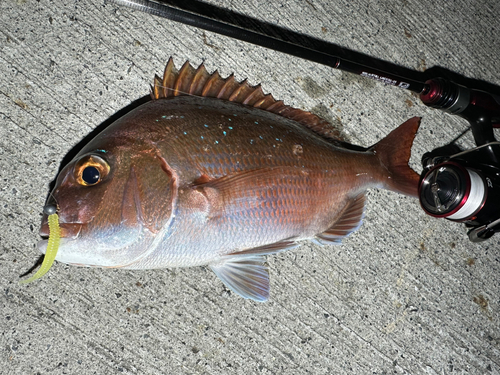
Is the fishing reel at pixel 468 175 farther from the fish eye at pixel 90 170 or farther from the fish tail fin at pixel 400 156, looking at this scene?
the fish eye at pixel 90 170

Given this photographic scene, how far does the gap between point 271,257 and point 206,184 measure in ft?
2.58

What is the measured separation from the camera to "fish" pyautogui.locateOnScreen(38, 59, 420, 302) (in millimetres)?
1317

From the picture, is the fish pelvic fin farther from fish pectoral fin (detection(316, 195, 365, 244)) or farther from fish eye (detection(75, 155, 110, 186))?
fish eye (detection(75, 155, 110, 186))

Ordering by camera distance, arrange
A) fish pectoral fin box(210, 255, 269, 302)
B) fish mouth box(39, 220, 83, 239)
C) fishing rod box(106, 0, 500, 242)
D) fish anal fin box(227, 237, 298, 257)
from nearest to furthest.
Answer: fish mouth box(39, 220, 83, 239) < fish anal fin box(227, 237, 298, 257) < fish pectoral fin box(210, 255, 269, 302) < fishing rod box(106, 0, 500, 242)

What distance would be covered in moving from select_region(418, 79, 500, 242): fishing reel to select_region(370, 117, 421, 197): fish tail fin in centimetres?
10

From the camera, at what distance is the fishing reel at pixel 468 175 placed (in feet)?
6.04

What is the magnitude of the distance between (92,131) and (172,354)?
1.27 metres

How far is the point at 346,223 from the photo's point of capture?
1.90 m

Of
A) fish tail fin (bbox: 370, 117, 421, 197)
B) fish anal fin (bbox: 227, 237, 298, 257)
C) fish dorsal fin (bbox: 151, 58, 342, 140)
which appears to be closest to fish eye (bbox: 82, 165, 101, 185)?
fish dorsal fin (bbox: 151, 58, 342, 140)

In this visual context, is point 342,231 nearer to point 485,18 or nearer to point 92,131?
point 92,131

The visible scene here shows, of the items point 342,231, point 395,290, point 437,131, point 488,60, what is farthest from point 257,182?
point 488,60

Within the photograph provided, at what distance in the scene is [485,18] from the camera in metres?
2.47

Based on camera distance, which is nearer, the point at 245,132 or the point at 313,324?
the point at 245,132

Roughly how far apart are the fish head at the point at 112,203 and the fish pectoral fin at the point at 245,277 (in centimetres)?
48
